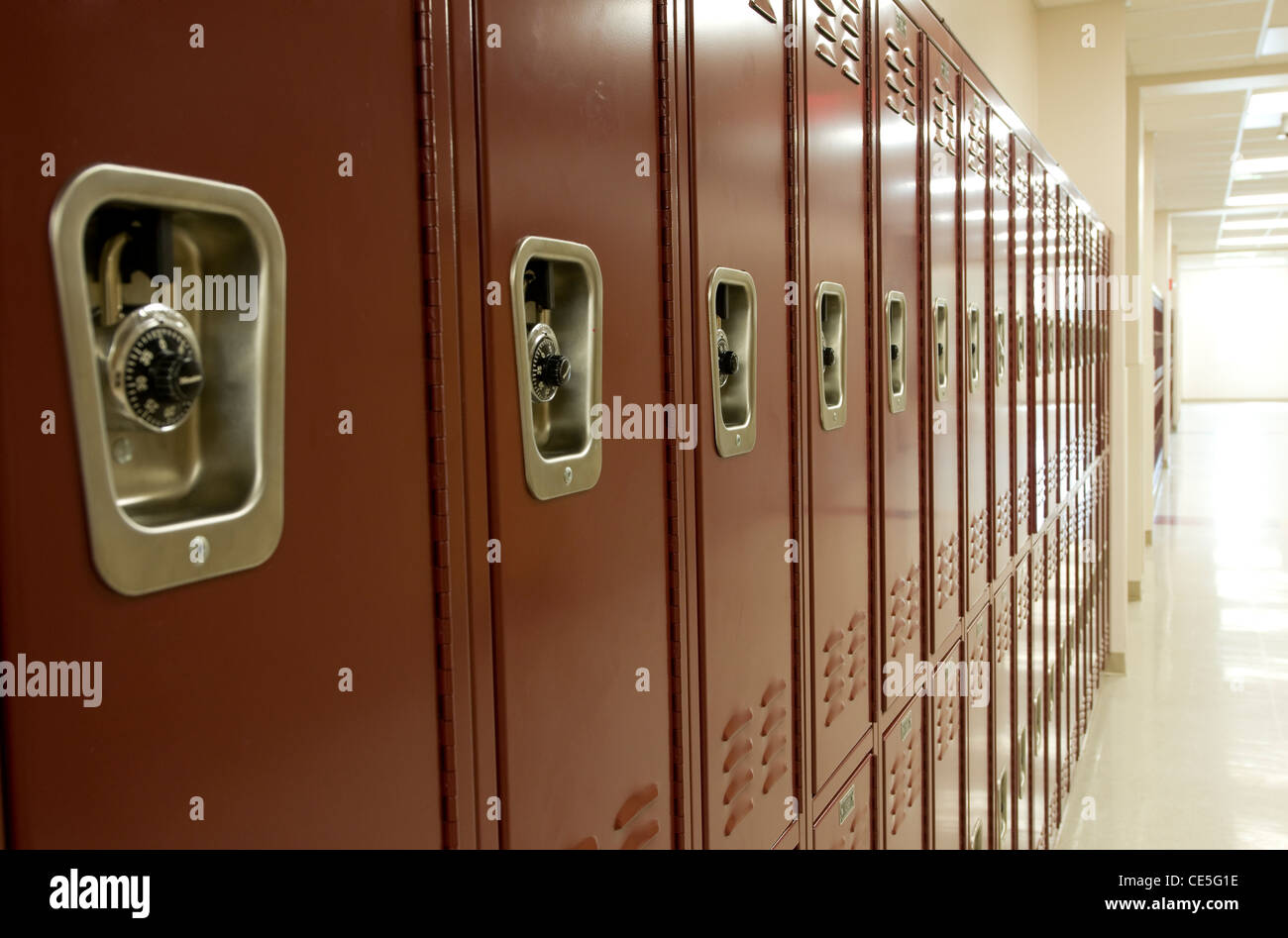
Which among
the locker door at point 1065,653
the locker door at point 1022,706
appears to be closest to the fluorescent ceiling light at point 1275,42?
the locker door at point 1065,653

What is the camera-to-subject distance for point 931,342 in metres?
2.23

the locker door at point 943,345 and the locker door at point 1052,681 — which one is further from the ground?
the locker door at point 943,345

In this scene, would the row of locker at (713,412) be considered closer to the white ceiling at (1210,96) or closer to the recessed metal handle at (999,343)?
the recessed metal handle at (999,343)

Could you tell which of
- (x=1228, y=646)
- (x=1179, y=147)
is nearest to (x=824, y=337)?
(x=1228, y=646)

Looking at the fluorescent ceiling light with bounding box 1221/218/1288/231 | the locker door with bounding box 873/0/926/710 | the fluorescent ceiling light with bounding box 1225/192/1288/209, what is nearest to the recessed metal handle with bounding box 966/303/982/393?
the locker door with bounding box 873/0/926/710

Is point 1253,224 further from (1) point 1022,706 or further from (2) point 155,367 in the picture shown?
(2) point 155,367

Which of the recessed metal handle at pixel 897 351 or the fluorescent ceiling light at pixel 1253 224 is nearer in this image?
the recessed metal handle at pixel 897 351

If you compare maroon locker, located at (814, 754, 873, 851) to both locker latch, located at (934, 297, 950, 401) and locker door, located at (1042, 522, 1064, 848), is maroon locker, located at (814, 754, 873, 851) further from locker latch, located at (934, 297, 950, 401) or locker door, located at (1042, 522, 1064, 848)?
locker door, located at (1042, 522, 1064, 848)

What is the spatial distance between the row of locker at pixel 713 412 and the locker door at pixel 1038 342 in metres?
1.04

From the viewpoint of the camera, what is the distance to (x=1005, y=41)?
5.36 meters

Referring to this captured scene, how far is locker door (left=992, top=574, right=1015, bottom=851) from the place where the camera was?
3018 mm

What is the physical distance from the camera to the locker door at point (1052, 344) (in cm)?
398

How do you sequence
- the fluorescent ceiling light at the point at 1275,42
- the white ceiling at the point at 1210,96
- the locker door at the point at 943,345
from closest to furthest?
1. the locker door at the point at 943,345
2. the white ceiling at the point at 1210,96
3. the fluorescent ceiling light at the point at 1275,42

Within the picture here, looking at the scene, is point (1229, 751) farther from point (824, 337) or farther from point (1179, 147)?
point (1179, 147)
